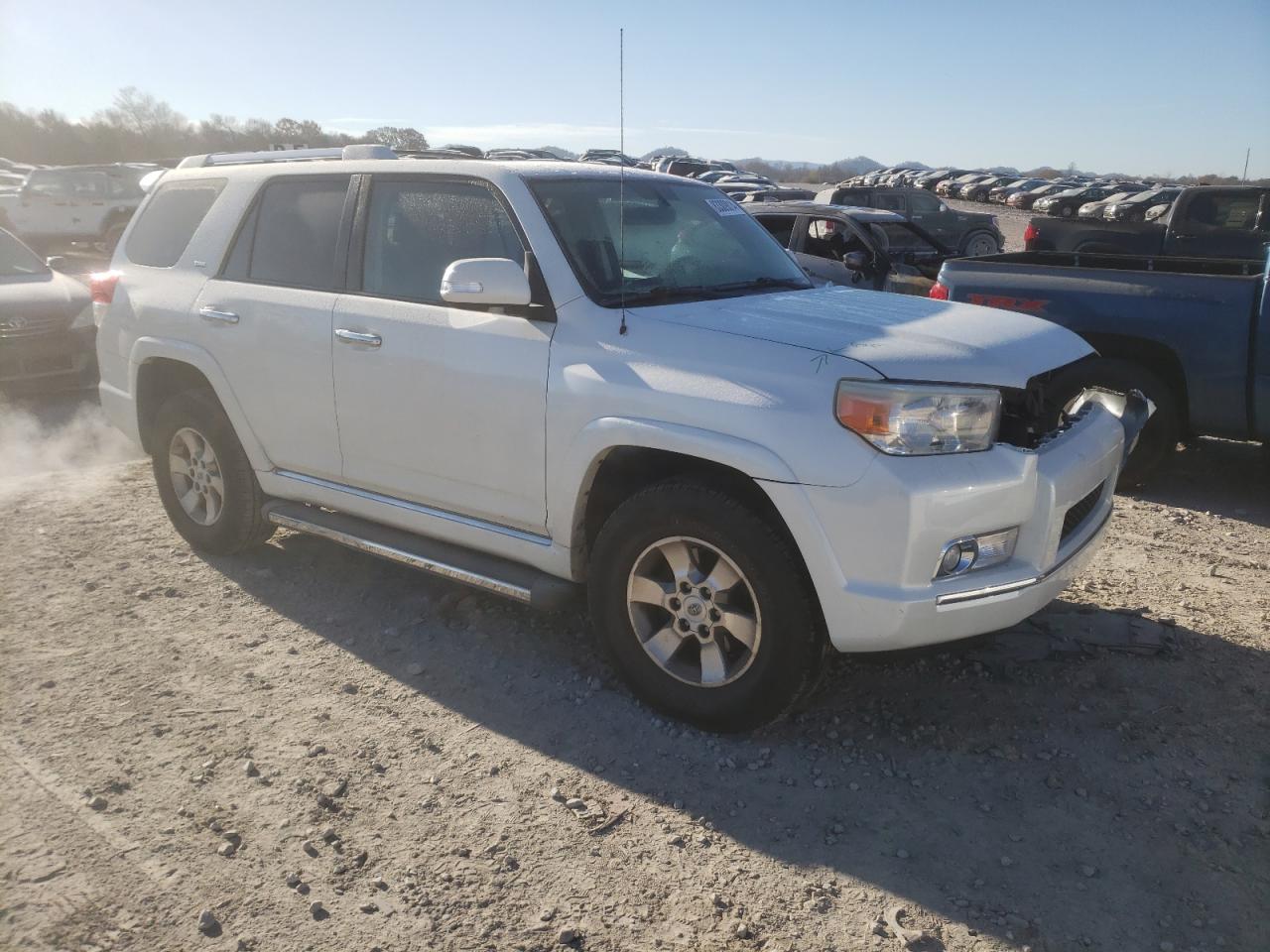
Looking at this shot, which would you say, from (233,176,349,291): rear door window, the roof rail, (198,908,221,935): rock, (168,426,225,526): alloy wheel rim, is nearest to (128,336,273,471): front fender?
(168,426,225,526): alloy wheel rim

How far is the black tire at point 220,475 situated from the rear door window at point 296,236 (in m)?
0.72

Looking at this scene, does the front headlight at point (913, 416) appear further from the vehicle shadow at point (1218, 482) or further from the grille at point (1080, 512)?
the vehicle shadow at point (1218, 482)

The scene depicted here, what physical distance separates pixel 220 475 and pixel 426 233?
179cm

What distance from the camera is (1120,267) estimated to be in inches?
281

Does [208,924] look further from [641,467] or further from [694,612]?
[641,467]

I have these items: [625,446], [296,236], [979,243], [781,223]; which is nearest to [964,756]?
[625,446]

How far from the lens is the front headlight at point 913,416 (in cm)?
287

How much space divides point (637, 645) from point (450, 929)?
1190 millimetres

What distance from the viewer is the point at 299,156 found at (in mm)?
4738

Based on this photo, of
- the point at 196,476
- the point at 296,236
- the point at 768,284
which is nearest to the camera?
the point at 768,284

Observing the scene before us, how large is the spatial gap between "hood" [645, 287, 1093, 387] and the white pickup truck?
0.8 inches

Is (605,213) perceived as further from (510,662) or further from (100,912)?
(100,912)

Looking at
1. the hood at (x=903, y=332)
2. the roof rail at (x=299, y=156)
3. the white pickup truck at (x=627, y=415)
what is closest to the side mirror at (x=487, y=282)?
the white pickup truck at (x=627, y=415)

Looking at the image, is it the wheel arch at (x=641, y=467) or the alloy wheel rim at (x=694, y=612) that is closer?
the wheel arch at (x=641, y=467)
